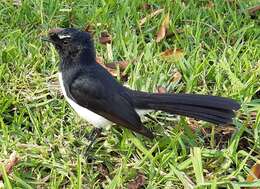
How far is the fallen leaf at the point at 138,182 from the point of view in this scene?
3779 millimetres

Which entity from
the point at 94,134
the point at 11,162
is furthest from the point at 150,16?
the point at 11,162

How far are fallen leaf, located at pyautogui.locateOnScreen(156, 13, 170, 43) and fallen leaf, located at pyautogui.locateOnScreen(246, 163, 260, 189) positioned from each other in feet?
5.91

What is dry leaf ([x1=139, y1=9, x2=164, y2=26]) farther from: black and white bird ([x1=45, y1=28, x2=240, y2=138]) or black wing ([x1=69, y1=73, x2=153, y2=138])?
black wing ([x1=69, y1=73, x2=153, y2=138])

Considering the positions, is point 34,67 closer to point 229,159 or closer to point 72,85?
point 72,85

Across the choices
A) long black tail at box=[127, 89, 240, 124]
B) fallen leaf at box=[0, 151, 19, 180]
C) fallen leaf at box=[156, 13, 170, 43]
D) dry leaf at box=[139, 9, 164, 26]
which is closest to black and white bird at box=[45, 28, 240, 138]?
long black tail at box=[127, 89, 240, 124]

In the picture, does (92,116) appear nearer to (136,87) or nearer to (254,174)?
(136,87)

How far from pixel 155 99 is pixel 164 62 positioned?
3.14 feet

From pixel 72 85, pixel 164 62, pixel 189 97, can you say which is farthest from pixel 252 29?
pixel 72 85

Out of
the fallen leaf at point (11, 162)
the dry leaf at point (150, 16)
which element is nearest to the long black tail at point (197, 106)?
the fallen leaf at point (11, 162)

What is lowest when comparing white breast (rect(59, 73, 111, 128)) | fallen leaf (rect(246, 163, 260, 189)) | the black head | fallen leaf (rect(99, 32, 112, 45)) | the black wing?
fallen leaf (rect(246, 163, 260, 189))

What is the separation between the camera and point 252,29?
5359 mm

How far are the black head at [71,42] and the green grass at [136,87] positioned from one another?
1.47ft

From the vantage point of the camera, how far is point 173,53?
195 inches

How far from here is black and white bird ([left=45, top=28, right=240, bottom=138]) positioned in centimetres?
388
